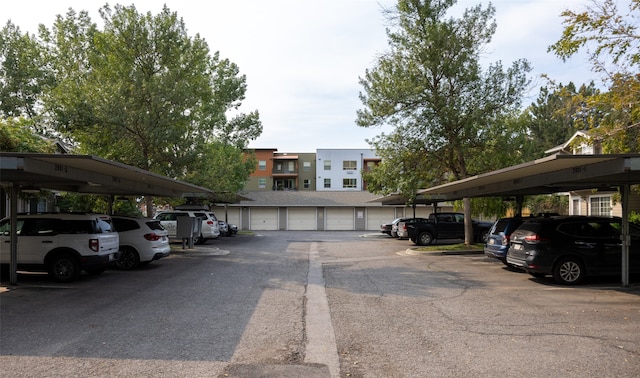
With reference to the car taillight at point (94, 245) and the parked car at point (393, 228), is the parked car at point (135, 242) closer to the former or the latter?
the car taillight at point (94, 245)

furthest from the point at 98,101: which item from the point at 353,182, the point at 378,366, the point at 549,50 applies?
the point at 353,182

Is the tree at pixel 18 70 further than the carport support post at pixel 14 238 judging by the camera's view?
Yes

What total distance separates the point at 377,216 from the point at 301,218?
7.95 metres

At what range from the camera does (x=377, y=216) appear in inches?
2122

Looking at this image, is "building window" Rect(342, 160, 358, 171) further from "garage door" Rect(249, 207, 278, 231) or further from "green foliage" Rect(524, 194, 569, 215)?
"green foliage" Rect(524, 194, 569, 215)

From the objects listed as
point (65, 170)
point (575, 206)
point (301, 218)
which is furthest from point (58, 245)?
point (301, 218)

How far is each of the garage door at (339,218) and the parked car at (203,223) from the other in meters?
26.0

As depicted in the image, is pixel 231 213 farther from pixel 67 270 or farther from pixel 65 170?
pixel 65 170

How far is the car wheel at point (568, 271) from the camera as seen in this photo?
40.9ft

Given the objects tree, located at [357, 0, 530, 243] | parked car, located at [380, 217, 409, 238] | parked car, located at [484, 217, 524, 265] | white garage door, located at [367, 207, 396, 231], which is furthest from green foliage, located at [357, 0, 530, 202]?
white garage door, located at [367, 207, 396, 231]

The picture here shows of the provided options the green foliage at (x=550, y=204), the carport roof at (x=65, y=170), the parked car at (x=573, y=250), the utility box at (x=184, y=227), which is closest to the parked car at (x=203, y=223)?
the utility box at (x=184, y=227)

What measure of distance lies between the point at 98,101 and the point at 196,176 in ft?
19.9

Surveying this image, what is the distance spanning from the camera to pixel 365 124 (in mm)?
22766

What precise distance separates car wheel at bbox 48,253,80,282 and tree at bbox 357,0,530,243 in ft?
44.7
